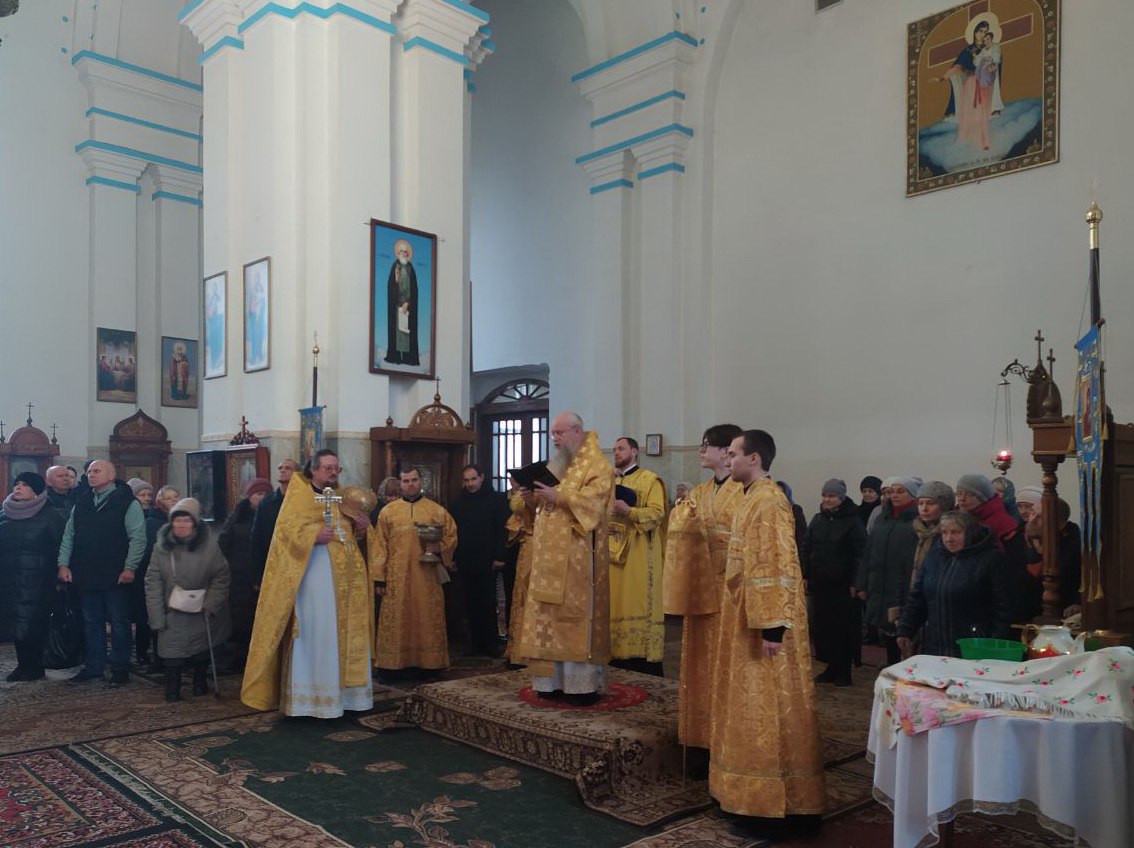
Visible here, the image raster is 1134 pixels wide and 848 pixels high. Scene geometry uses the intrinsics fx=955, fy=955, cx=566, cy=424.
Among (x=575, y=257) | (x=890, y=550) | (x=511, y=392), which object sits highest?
(x=575, y=257)

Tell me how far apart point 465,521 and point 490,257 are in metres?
8.59

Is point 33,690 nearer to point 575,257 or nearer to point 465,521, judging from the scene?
point 465,521

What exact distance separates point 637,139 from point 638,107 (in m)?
0.47

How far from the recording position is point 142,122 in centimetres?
1354

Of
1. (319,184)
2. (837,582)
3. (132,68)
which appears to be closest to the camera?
(837,582)

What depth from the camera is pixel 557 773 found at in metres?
5.06

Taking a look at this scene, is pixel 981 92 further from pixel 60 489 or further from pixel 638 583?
pixel 60 489

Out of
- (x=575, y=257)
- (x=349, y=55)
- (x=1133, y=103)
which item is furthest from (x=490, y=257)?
(x=1133, y=103)

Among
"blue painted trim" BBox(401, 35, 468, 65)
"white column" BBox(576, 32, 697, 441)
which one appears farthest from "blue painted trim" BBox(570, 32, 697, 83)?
A: "blue painted trim" BBox(401, 35, 468, 65)

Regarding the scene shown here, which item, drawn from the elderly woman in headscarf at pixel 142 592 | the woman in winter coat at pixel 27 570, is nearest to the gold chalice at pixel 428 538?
the elderly woman in headscarf at pixel 142 592

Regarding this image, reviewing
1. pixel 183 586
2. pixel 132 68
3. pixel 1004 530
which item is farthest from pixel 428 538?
pixel 132 68

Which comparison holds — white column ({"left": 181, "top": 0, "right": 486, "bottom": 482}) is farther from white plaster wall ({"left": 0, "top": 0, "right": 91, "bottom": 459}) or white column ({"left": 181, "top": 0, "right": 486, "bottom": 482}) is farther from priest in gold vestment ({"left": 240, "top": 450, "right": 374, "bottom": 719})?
white plaster wall ({"left": 0, "top": 0, "right": 91, "bottom": 459})

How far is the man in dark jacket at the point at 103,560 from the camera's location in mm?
7289

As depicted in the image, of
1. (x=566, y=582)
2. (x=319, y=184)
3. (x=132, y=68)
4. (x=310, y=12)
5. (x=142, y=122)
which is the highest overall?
(x=132, y=68)
